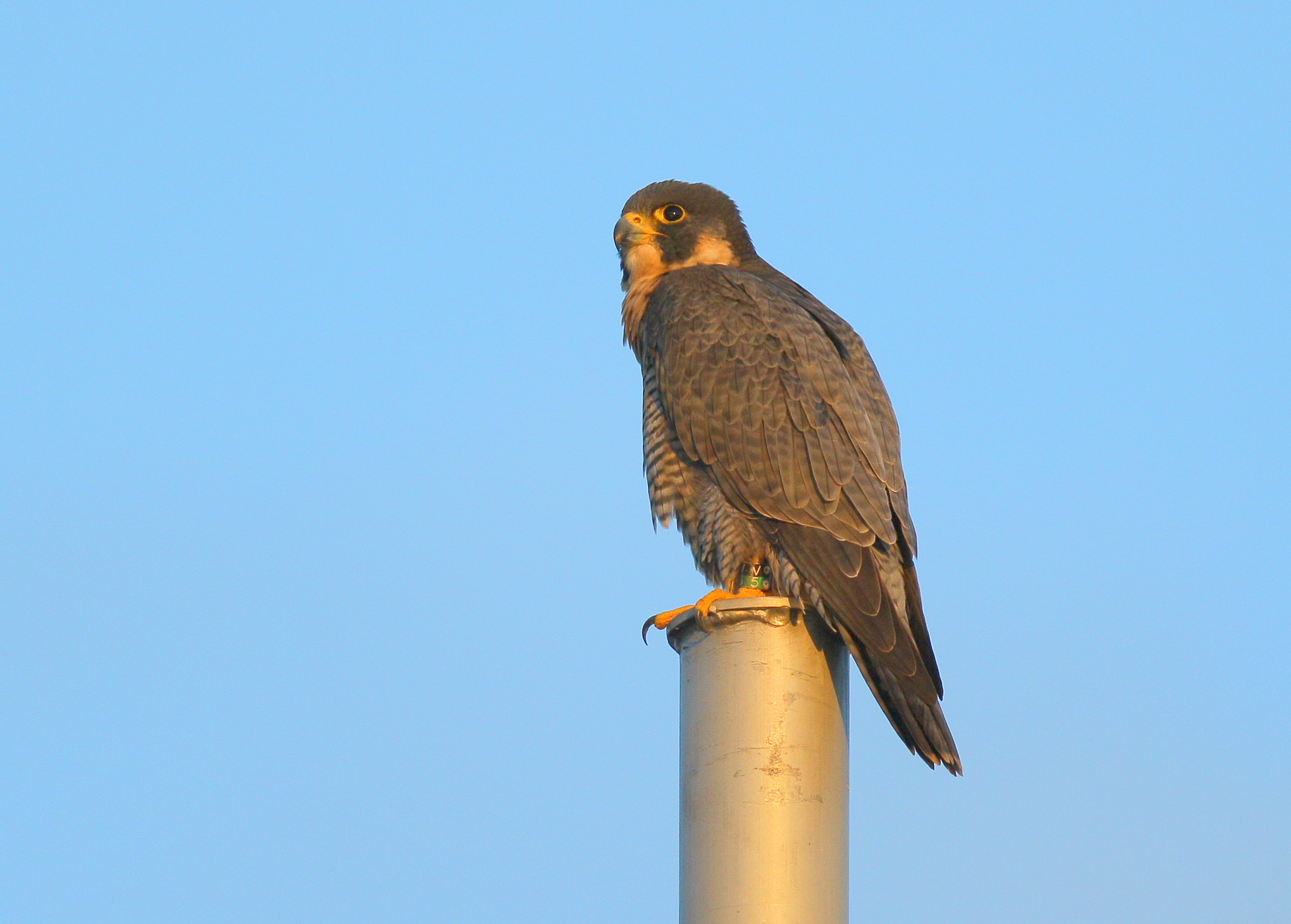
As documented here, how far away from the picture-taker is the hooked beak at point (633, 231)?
227 inches

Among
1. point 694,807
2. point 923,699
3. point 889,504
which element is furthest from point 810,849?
point 889,504

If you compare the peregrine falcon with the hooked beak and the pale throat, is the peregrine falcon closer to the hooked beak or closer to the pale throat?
the pale throat

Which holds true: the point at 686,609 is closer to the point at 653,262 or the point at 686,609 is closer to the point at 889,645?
the point at 889,645

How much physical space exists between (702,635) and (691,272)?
2326 mm

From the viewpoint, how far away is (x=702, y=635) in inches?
133

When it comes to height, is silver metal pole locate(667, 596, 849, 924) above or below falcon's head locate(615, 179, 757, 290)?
below

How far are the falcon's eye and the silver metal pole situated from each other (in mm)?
2725

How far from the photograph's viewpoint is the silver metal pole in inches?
115

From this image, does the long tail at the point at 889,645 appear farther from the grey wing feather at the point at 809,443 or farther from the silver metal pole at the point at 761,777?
the silver metal pole at the point at 761,777

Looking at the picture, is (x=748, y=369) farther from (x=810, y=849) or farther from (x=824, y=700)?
(x=810, y=849)

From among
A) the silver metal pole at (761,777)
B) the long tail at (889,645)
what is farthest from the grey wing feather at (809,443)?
the silver metal pole at (761,777)

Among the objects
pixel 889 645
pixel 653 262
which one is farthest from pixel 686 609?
pixel 653 262

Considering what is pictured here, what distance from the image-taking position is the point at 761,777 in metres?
3.01

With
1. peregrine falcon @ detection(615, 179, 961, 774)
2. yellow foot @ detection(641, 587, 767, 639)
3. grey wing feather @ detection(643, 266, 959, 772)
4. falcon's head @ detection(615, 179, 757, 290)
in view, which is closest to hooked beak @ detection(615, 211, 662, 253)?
falcon's head @ detection(615, 179, 757, 290)
